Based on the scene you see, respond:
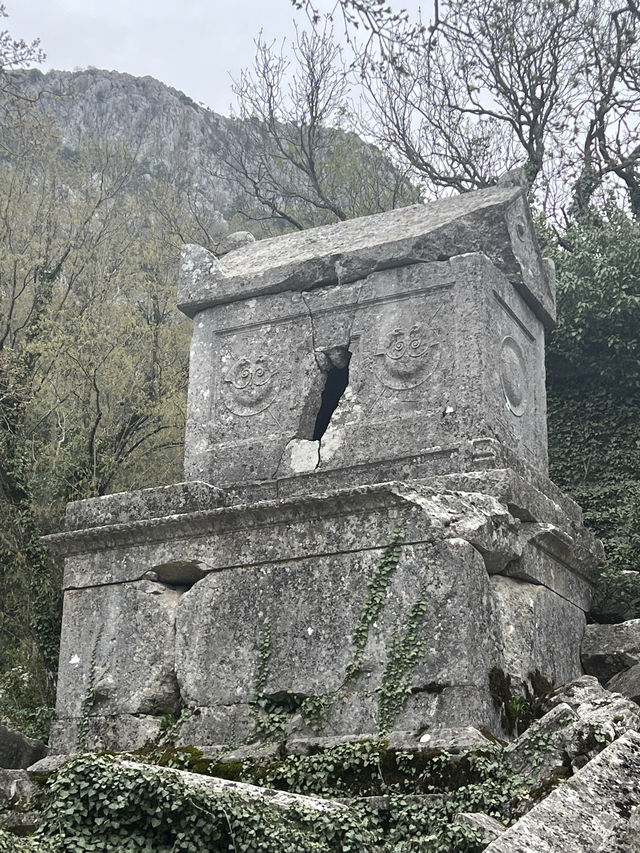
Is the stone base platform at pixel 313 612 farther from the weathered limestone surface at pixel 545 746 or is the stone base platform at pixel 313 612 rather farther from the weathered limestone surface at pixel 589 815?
the weathered limestone surface at pixel 589 815

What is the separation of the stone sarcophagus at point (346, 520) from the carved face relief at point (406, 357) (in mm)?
15

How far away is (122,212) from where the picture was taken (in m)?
18.7

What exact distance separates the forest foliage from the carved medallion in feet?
4.63

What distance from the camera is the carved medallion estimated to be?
7.55m

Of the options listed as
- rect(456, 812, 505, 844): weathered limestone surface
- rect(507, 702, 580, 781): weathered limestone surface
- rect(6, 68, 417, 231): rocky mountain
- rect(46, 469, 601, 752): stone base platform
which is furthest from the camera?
rect(6, 68, 417, 231): rocky mountain

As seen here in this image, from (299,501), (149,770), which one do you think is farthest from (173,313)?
(149,770)

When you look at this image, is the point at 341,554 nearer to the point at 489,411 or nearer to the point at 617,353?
the point at 489,411

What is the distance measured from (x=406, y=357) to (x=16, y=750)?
3.71 metres

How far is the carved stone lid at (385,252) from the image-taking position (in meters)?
7.66

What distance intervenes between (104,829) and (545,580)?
130 inches

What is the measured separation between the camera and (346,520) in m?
6.41

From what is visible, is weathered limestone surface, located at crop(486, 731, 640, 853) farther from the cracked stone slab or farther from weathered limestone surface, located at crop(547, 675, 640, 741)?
the cracked stone slab

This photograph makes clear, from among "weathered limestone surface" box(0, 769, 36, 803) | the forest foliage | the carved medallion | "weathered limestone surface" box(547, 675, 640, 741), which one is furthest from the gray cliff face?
"weathered limestone surface" box(547, 675, 640, 741)

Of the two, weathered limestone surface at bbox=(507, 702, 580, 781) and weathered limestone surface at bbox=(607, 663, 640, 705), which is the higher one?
weathered limestone surface at bbox=(607, 663, 640, 705)
